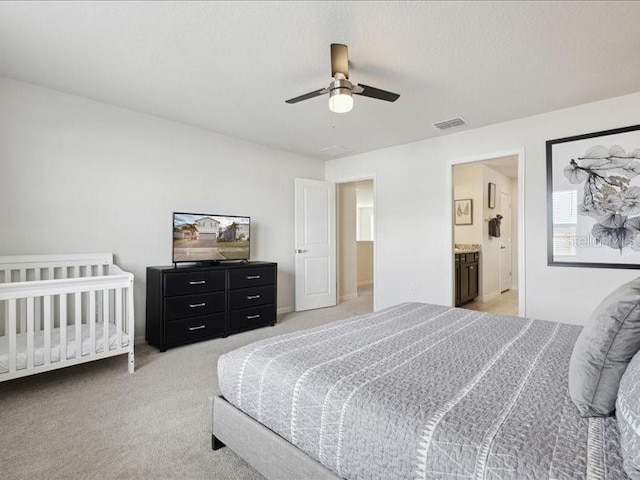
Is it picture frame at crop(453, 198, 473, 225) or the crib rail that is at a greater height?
picture frame at crop(453, 198, 473, 225)

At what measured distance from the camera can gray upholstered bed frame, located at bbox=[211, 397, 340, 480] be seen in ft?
4.23

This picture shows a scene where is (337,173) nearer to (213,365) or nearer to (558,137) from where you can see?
(558,137)

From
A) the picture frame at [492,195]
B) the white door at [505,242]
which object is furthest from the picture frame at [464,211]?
the white door at [505,242]

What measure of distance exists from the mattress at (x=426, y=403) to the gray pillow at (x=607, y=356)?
5 cm

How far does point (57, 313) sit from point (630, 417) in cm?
405

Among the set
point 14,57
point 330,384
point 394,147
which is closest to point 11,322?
point 14,57

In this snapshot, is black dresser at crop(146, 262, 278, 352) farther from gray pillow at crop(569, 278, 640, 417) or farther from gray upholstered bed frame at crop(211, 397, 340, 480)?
gray pillow at crop(569, 278, 640, 417)

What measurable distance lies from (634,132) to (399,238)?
2674 millimetres

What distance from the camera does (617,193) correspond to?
3.22 meters

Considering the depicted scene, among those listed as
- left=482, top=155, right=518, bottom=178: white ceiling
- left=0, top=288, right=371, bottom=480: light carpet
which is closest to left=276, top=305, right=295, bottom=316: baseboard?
left=0, top=288, right=371, bottom=480: light carpet

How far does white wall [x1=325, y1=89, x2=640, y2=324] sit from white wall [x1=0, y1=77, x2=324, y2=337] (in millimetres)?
1876

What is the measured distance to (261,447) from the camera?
147 cm

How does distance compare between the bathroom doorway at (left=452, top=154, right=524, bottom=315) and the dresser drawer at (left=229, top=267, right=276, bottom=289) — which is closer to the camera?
the dresser drawer at (left=229, top=267, right=276, bottom=289)

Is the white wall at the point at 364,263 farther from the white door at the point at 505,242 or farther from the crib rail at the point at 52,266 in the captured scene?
the crib rail at the point at 52,266
